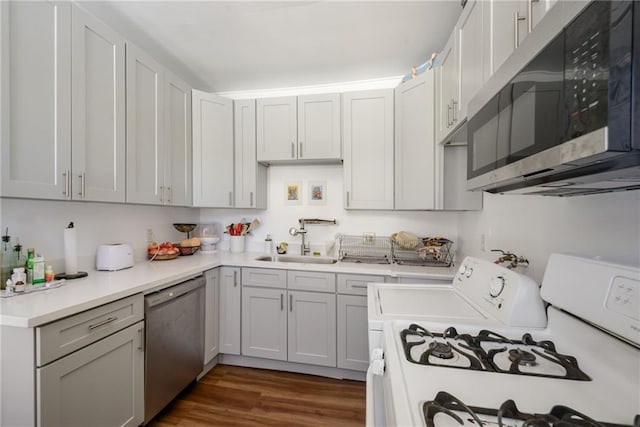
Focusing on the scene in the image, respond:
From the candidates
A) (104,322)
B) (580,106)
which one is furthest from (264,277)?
(580,106)

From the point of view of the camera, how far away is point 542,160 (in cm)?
54

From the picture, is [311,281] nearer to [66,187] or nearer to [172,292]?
[172,292]

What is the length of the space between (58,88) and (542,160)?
1998 mm

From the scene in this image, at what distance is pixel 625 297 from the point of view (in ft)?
2.16

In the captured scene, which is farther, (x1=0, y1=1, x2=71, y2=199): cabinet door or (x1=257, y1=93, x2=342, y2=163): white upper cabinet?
(x1=257, y1=93, x2=342, y2=163): white upper cabinet

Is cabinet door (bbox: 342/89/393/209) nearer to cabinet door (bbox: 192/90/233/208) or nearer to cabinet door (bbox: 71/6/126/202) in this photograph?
cabinet door (bbox: 192/90/233/208)

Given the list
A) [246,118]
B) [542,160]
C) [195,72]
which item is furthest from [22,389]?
[195,72]

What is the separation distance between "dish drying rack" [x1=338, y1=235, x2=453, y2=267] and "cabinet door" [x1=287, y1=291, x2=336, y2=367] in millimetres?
452

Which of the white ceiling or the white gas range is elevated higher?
the white ceiling

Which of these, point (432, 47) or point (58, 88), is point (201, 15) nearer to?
point (58, 88)

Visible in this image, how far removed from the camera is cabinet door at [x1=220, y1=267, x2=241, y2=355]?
7.34ft

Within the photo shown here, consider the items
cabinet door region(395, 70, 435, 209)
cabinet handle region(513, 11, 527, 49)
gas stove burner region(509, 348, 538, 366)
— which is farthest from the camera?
cabinet door region(395, 70, 435, 209)

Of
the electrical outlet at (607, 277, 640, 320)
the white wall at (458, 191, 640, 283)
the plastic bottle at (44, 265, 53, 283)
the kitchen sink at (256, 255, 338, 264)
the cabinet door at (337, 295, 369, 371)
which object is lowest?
the cabinet door at (337, 295, 369, 371)

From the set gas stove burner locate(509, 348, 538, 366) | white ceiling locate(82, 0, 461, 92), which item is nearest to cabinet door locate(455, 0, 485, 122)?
white ceiling locate(82, 0, 461, 92)
